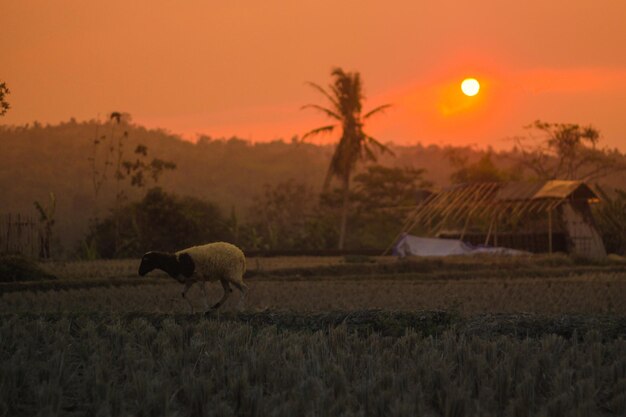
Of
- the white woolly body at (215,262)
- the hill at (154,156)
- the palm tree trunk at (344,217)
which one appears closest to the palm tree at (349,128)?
the palm tree trunk at (344,217)

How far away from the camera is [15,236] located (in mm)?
30656

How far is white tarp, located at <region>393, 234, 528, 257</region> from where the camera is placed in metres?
33.1

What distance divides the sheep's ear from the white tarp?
18.1 m

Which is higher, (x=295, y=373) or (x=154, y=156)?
(x=154, y=156)

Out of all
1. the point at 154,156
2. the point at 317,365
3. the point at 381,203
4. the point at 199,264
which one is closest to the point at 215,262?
the point at 199,264

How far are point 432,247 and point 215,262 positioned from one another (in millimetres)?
19358

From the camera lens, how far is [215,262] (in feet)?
51.1

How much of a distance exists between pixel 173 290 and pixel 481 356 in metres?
11.6

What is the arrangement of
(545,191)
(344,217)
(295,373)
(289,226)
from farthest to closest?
(289,226)
(344,217)
(545,191)
(295,373)

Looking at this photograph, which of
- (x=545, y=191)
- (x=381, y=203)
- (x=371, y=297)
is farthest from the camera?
(x=381, y=203)

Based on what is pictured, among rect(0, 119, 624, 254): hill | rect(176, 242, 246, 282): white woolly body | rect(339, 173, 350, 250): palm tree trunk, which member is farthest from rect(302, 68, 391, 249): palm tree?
rect(176, 242, 246, 282): white woolly body

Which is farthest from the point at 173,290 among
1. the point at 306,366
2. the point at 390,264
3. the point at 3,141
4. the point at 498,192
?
the point at 3,141

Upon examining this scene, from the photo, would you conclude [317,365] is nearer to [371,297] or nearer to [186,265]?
[186,265]

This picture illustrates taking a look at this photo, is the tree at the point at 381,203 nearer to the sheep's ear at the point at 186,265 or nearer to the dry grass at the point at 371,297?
the dry grass at the point at 371,297
